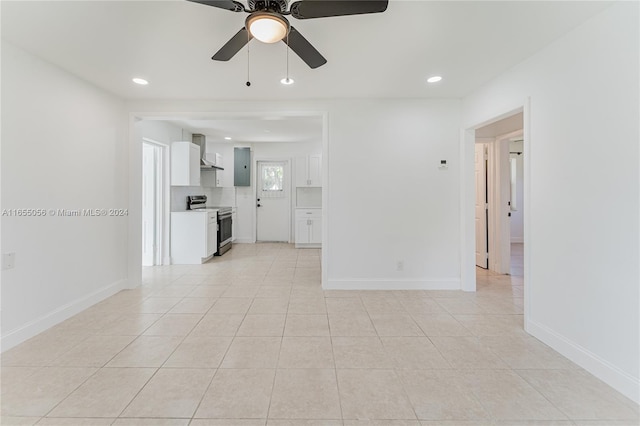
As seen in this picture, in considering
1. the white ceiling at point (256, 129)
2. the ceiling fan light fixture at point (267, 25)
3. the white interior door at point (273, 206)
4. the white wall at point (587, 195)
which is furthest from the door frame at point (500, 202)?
the white interior door at point (273, 206)

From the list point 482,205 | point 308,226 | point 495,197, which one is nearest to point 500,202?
point 495,197

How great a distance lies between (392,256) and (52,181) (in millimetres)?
3687

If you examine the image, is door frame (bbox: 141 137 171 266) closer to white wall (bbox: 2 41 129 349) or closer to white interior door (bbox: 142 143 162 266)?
white interior door (bbox: 142 143 162 266)

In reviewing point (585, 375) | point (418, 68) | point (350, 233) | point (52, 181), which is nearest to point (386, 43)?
point (418, 68)

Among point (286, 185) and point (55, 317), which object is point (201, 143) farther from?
point (55, 317)

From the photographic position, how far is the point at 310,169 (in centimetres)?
692

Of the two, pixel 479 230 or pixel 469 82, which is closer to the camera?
pixel 469 82

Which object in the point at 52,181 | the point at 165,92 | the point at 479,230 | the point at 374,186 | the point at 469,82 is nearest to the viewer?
the point at 52,181

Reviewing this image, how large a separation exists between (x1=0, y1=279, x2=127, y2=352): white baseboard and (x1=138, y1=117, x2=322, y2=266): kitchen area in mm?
1548

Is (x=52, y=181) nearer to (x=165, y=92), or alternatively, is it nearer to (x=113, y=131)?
(x=113, y=131)

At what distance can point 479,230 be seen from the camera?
15.5 ft

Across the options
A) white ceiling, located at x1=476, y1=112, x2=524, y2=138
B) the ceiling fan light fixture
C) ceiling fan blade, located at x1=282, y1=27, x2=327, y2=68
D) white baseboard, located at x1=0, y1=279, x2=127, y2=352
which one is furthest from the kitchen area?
the ceiling fan light fixture

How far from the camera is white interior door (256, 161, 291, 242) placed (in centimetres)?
727

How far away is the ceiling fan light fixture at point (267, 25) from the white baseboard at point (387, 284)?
2796 millimetres
